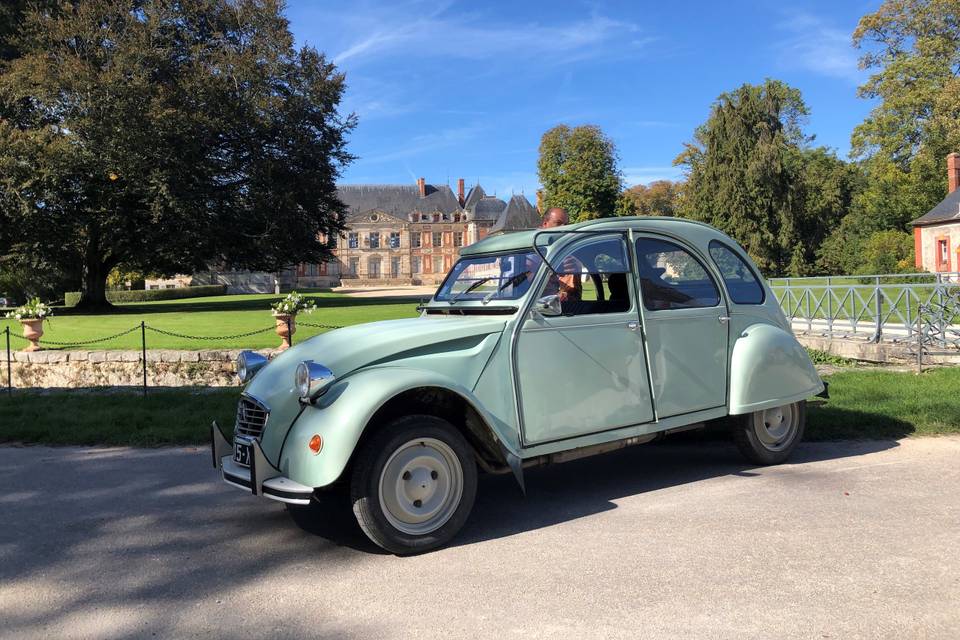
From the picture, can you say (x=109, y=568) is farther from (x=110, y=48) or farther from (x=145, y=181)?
(x=110, y=48)

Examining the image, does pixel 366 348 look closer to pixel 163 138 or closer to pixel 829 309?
pixel 829 309

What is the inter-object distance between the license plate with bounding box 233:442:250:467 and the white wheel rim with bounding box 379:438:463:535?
0.91m

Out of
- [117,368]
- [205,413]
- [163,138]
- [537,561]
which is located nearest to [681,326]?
[537,561]

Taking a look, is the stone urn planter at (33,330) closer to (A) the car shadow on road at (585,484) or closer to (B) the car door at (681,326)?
(A) the car shadow on road at (585,484)

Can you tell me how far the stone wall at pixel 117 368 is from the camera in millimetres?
14266

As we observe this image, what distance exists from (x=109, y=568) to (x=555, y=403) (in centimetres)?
276

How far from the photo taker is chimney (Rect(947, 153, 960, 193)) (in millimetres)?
42969

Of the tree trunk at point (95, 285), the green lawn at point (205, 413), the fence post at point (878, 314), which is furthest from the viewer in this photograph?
the tree trunk at point (95, 285)

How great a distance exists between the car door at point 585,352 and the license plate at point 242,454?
1.69 metres

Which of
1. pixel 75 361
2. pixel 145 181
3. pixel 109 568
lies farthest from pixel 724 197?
pixel 109 568

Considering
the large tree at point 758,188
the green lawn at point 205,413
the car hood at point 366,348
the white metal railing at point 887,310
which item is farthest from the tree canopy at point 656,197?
the car hood at point 366,348

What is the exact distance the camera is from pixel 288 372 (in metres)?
4.55

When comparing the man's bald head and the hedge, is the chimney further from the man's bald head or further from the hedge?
the hedge

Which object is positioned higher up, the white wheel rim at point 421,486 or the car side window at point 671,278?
the car side window at point 671,278
